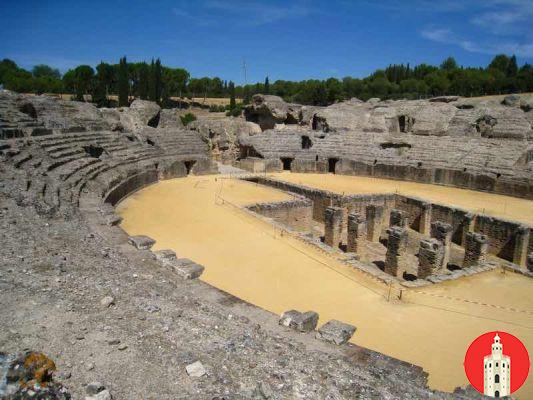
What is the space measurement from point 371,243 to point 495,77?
42.3m

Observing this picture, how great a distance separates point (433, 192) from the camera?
18922mm

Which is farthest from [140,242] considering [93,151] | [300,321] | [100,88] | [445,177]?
[100,88]

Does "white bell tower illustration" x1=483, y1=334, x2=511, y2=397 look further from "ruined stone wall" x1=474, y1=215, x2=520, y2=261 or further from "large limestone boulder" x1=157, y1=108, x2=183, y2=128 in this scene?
"large limestone boulder" x1=157, y1=108, x2=183, y2=128

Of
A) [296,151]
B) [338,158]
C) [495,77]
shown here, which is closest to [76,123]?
[296,151]

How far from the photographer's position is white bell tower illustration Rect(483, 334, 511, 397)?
471 centimetres

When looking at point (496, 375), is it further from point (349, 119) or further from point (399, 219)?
point (349, 119)

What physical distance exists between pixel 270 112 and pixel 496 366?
27.5 meters

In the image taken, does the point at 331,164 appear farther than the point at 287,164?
No

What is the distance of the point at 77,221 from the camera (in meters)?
9.01

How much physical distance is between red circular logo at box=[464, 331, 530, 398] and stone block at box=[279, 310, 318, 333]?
6.62ft

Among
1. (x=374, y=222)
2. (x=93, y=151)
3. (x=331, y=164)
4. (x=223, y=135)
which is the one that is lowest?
(x=374, y=222)

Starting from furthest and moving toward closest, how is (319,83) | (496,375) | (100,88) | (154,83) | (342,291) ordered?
(319,83), (100,88), (154,83), (342,291), (496,375)

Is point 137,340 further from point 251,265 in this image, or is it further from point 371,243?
point 371,243

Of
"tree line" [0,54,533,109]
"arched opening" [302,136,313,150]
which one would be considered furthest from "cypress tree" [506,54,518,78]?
"arched opening" [302,136,313,150]
